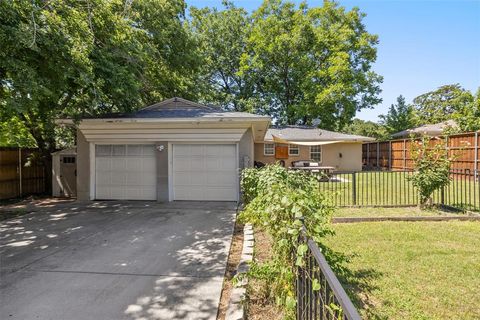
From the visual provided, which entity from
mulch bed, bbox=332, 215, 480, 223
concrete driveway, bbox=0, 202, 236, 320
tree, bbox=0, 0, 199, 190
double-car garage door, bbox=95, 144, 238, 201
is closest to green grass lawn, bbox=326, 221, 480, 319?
mulch bed, bbox=332, 215, 480, 223

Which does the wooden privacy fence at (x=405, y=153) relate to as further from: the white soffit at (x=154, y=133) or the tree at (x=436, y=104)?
the tree at (x=436, y=104)

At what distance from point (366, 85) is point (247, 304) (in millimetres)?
27056

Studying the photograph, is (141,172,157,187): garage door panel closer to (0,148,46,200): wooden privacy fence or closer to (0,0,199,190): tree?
(0,0,199,190): tree

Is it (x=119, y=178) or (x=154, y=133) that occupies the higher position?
(x=154, y=133)

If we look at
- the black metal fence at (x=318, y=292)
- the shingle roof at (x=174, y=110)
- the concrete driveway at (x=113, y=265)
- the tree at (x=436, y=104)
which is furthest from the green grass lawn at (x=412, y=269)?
the tree at (x=436, y=104)

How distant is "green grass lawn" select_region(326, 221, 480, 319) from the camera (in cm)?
340

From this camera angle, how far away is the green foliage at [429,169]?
8062mm

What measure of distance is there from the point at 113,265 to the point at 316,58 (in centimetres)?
2651

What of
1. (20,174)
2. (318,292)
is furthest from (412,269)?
(20,174)

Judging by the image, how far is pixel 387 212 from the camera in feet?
27.2

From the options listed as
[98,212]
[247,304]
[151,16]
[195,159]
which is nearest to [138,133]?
[195,159]

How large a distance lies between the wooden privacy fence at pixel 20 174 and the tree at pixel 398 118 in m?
35.9

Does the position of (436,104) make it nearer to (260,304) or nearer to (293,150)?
(293,150)

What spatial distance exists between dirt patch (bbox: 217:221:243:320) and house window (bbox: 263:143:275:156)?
1493 centimetres
